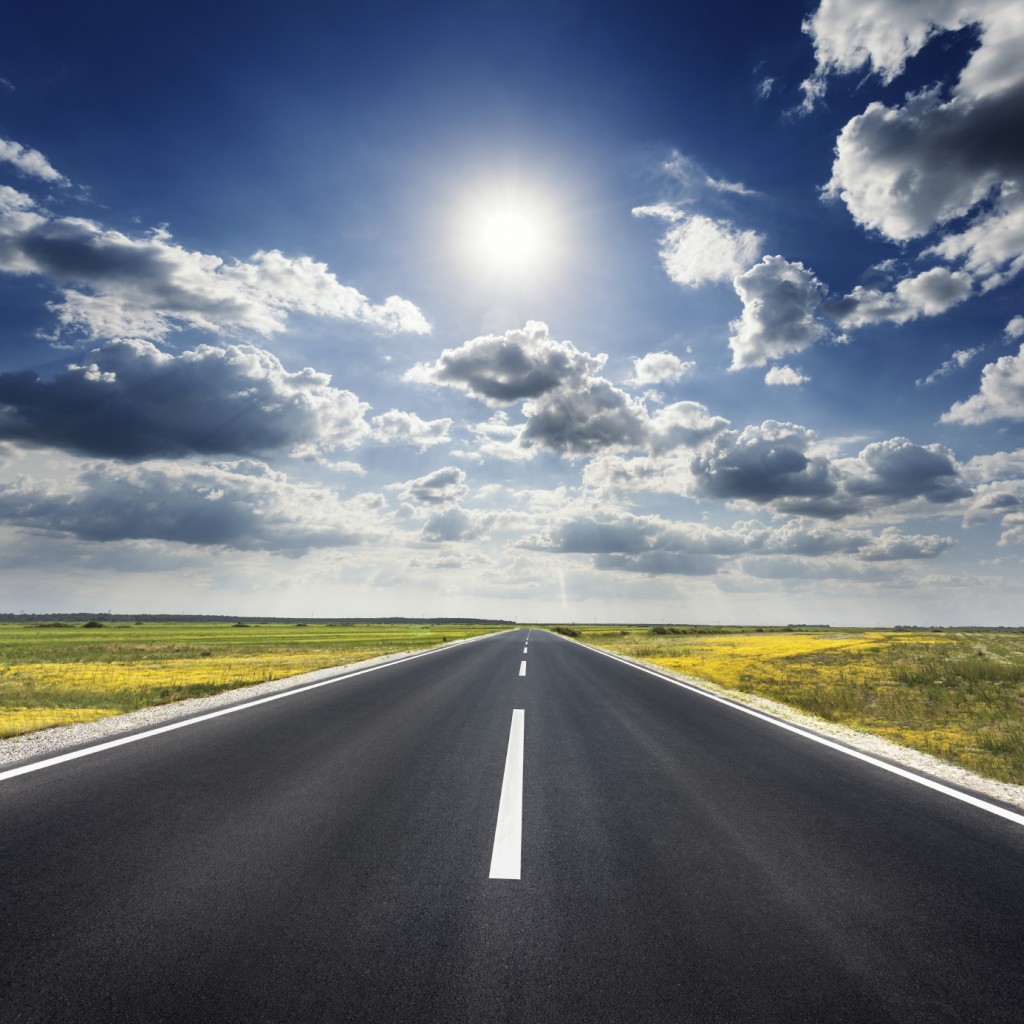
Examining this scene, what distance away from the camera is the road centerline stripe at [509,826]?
12.1 ft

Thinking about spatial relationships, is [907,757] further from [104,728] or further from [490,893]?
[104,728]

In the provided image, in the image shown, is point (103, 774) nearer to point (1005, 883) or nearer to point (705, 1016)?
point (705, 1016)

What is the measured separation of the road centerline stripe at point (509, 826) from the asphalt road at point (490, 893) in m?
0.05

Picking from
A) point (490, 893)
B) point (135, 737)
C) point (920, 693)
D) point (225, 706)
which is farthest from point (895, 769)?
point (225, 706)

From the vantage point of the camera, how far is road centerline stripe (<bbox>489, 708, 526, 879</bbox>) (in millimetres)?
3688

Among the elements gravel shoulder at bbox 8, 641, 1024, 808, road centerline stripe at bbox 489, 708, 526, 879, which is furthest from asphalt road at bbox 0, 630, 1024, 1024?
gravel shoulder at bbox 8, 641, 1024, 808

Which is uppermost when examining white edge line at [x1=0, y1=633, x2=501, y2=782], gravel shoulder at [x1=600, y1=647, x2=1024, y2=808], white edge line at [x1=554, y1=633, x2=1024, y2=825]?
white edge line at [x1=0, y1=633, x2=501, y2=782]

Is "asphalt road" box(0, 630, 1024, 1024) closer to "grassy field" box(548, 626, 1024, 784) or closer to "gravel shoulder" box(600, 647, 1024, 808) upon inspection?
"gravel shoulder" box(600, 647, 1024, 808)

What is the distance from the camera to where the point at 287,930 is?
2898mm

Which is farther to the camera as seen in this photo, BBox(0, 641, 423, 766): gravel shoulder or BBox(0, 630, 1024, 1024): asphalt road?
BBox(0, 641, 423, 766): gravel shoulder

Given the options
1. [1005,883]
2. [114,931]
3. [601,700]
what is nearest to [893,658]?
[601,700]

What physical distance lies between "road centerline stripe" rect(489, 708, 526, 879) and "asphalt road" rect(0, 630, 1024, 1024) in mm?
49

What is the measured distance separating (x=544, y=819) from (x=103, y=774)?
13.9ft

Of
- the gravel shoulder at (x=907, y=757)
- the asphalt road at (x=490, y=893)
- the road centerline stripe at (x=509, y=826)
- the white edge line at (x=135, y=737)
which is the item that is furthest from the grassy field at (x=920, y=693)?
the white edge line at (x=135, y=737)
